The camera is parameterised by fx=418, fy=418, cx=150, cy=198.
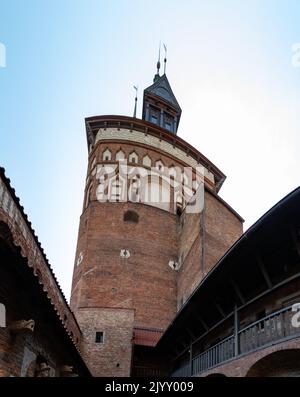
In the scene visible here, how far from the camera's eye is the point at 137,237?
2588 cm

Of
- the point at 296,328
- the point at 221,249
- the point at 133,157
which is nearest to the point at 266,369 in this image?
the point at 296,328

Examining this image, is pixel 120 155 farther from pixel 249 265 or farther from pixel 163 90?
pixel 249 265

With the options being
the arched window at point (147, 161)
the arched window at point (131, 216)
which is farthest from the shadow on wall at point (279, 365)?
the arched window at point (147, 161)

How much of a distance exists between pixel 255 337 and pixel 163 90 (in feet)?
100

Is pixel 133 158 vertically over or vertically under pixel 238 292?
over

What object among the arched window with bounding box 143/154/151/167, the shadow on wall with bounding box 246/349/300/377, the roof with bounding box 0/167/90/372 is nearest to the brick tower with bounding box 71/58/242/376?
the arched window with bounding box 143/154/151/167

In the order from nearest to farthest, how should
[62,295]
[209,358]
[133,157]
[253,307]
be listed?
[253,307]
[209,358]
[62,295]
[133,157]

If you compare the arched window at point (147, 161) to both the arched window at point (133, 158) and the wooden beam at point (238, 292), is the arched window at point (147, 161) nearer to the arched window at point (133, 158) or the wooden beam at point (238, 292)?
the arched window at point (133, 158)

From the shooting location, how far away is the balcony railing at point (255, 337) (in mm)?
8375

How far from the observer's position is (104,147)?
2856 centimetres

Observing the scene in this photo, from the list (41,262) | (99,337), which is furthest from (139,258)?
(41,262)

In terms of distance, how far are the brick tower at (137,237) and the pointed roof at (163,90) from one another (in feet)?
21.9
